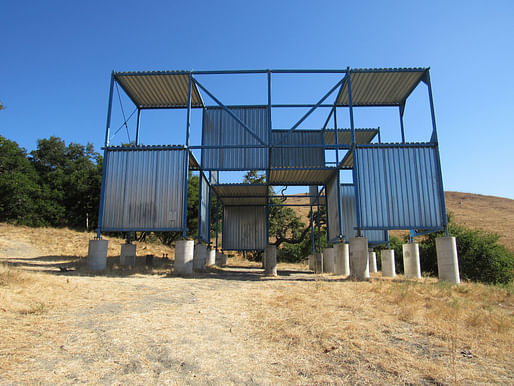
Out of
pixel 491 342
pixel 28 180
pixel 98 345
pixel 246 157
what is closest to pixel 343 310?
pixel 491 342

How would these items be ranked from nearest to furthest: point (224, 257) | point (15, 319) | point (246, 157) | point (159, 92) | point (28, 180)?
point (15, 319) → point (159, 92) → point (246, 157) → point (224, 257) → point (28, 180)

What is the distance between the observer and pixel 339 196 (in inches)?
976

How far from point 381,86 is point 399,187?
7.79 m

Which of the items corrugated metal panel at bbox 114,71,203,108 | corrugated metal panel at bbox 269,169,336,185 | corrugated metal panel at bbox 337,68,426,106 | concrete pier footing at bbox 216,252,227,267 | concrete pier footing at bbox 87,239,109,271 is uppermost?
corrugated metal panel at bbox 114,71,203,108

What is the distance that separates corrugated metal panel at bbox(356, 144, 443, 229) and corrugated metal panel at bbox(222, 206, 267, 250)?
1429 centimetres

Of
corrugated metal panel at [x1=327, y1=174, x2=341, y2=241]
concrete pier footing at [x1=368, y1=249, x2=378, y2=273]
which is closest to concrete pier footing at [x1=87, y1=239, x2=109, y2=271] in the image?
corrugated metal panel at [x1=327, y1=174, x2=341, y2=241]

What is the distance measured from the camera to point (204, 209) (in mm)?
26016

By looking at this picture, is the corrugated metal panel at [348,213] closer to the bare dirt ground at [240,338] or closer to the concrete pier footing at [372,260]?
the concrete pier footing at [372,260]

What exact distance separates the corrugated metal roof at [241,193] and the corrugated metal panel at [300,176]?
4.56 feet

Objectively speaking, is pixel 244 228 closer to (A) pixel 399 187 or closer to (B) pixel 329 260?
(B) pixel 329 260

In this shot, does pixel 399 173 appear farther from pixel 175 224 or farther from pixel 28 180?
pixel 28 180

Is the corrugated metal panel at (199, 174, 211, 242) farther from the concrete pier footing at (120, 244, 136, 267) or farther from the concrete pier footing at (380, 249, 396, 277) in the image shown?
the concrete pier footing at (380, 249, 396, 277)

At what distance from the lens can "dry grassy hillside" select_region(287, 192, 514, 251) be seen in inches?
2525

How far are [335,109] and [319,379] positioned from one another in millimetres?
23542
